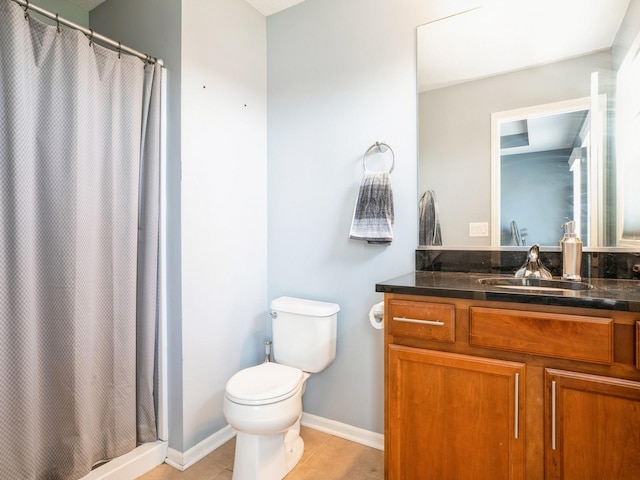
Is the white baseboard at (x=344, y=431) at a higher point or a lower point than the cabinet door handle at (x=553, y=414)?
lower

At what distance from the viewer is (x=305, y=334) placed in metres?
1.76

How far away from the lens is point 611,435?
908mm

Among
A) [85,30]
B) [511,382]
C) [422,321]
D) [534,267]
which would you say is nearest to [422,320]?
[422,321]

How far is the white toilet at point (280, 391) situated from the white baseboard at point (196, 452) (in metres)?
0.30

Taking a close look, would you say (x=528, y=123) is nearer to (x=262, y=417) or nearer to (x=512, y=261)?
(x=512, y=261)

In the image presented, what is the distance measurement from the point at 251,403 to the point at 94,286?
818 millimetres

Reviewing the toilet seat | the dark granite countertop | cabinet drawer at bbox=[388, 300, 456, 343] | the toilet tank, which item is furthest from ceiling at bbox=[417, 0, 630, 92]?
the toilet seat

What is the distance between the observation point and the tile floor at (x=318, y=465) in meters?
1.57

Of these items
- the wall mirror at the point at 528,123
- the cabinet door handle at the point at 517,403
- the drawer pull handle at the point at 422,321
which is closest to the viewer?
the cabinet door handle at the point at 517,403

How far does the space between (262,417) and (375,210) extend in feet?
3.46

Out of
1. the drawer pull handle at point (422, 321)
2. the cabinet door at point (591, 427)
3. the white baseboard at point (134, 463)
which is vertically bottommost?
the white baseboard at point (134, 463)

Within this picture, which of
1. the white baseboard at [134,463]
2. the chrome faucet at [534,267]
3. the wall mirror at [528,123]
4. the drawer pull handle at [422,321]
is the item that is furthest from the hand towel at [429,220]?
the white baseboard at [134,463]

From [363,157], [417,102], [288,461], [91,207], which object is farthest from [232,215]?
[288,461]

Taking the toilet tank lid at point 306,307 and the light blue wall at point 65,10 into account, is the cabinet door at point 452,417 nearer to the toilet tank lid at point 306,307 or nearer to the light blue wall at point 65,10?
the toilet tank lid at point 306,307
